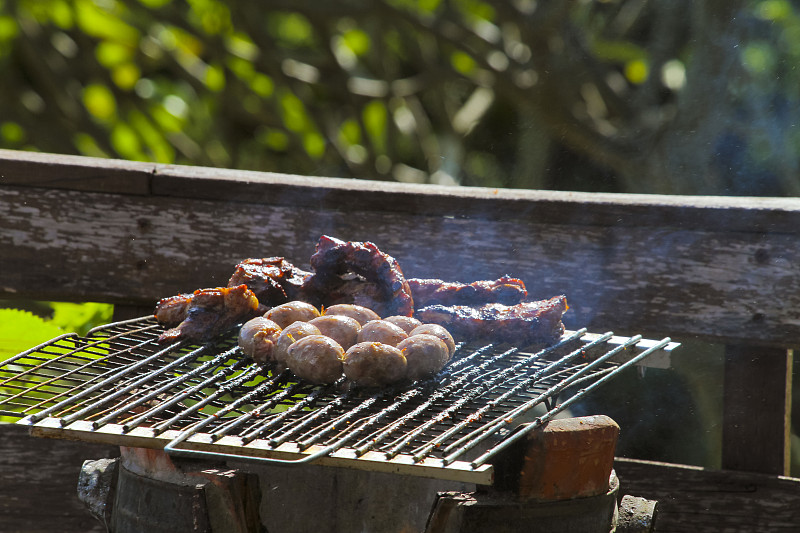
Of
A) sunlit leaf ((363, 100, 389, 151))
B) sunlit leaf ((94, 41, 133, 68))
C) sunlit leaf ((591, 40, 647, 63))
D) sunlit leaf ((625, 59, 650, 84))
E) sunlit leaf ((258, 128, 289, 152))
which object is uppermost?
sunlit leaf ((94, 41, 133, 68))

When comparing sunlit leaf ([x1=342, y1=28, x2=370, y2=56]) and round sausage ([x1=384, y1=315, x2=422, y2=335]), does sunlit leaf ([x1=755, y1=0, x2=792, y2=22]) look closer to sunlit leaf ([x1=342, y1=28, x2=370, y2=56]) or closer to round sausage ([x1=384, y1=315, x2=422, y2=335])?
sunlit leaf ([x1=342, y1=28, x2=370, y2=56])

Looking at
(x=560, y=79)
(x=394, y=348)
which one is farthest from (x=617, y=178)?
(x=394, y=348)

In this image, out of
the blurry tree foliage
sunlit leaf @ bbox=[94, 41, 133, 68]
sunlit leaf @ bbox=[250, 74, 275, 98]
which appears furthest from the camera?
sunlit leaf @ bbox=[94, 41, 133, 68]

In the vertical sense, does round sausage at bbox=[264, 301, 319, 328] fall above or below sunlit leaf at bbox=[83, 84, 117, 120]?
below

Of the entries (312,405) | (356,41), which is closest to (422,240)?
(312,405)

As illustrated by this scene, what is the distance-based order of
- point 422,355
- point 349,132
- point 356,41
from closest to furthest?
point 422,355 < point 356,41 < point 349,132

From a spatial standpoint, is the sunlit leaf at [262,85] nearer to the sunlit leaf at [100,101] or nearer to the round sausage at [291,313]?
the sunlit leaf at [100,101]

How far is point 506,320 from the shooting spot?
2.38 m

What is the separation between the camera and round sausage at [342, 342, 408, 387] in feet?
6.57

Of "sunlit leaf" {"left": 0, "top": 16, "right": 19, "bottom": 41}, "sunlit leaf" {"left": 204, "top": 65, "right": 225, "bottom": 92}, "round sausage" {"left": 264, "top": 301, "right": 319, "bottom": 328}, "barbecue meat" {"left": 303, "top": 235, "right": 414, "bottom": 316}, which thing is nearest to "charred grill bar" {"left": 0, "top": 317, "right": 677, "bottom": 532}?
"round sausage" {"left": 264, "top": 301, "right": 319, "bottom": 328}

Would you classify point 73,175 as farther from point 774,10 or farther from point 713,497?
point 774,10

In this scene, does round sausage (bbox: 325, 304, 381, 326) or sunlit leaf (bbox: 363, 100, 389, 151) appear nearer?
round sausage (bbox: 325, 304, 381, 326)

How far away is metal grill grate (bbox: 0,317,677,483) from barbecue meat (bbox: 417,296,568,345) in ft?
0.15

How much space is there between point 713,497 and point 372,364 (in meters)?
1.75
